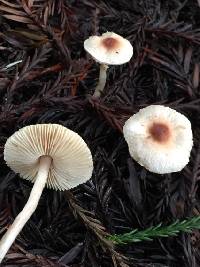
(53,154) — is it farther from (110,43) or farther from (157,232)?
(110,43)

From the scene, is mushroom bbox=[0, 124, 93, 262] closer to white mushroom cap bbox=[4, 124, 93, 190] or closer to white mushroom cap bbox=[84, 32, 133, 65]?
white mushroom cap bbox=[4, 124, 93, 190]

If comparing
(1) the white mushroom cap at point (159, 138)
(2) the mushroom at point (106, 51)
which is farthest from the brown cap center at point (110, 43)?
(1) the white mushroom cap at point (159, 138)

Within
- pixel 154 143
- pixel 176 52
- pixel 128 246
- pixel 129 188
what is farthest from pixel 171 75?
pixel 128 246

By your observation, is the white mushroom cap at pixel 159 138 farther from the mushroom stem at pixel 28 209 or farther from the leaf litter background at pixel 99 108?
the mushroom stem at pixel 28 209

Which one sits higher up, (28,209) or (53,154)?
(53,154)

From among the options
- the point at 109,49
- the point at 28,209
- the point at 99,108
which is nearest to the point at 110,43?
the point at 109,49

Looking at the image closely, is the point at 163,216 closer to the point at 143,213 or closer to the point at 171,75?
the point at 143,213
